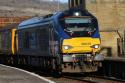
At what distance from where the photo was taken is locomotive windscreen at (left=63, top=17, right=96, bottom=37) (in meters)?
22.1

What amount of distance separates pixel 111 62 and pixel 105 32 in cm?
2296

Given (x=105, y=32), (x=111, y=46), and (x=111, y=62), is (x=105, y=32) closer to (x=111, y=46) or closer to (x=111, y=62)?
(x=111, y=46)

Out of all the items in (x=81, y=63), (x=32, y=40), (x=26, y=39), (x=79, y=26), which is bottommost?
(x=81, y=63)

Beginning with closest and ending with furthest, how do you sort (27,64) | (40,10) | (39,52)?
(39,52) → (27,64) → (40,10)

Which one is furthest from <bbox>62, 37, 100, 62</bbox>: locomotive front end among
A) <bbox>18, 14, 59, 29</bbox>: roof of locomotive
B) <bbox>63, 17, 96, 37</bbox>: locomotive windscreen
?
<bbox>18, 14, 59, 29</bbox>: roof of locomotive

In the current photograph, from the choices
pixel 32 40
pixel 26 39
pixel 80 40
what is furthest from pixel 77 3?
pixel 80 40

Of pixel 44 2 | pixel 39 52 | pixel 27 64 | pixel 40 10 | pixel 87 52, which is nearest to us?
pixel 87 52

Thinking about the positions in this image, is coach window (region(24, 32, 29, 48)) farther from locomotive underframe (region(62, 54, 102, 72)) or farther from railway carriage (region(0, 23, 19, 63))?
locomotive underframe (region(62, 54, 102, 72))

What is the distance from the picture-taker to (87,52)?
22.1 meters

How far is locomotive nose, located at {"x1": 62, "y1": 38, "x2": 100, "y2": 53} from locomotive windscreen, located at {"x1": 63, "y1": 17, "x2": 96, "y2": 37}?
27 centimetres

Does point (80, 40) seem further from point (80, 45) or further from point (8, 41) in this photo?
point (8, 41)

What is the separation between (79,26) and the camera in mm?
22328

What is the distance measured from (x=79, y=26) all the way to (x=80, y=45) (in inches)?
38.6

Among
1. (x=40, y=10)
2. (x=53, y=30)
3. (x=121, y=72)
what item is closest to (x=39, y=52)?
(x=53, y=30)
